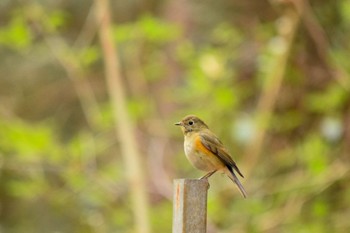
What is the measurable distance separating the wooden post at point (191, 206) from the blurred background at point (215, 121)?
9.38 feet

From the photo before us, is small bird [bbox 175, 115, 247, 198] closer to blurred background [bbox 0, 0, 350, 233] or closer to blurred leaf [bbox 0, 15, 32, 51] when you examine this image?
blurred background [bbox 0, 0, 350, 233]

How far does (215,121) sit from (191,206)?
3.84m

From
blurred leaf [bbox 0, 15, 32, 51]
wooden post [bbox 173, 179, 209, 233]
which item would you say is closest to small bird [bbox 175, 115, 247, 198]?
wooden post [bbox 173, 179, 209, 233]

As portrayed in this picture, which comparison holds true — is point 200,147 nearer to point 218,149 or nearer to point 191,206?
point 218,149

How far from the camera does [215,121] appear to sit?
6711 millimetres

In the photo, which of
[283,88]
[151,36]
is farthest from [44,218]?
[151,36]

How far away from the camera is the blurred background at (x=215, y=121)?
20.2 feet

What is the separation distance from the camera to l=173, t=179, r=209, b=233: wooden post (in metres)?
2.88

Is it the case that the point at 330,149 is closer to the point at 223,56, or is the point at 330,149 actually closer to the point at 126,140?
the point at 223,56

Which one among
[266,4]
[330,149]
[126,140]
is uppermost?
[266,4]

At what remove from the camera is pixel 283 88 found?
741 centimetres

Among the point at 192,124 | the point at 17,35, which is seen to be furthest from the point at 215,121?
the point at 192,124

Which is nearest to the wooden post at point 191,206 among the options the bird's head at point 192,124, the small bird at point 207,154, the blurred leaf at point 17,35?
the small bird at point 207,154

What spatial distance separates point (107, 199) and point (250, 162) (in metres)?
1.05
